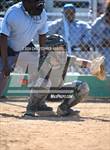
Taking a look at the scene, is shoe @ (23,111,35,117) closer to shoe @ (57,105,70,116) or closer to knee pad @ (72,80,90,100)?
shoe @ (57,105,70,116)

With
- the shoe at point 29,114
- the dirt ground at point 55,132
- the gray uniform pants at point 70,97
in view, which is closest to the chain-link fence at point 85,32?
the gray uniform pants at point 70,97

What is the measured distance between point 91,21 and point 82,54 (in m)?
0.84

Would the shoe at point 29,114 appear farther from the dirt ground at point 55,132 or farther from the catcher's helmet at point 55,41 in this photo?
the catcher's helmet at point 55,41

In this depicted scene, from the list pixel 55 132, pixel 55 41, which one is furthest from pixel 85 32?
pixel 55 132

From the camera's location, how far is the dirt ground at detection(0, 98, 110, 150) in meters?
5.36

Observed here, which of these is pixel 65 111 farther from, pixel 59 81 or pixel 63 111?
pixel 59 81

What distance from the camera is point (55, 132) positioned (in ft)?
19.8

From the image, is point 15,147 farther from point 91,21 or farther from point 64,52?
point 91,21

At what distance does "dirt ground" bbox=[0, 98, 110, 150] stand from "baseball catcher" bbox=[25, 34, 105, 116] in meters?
0.23

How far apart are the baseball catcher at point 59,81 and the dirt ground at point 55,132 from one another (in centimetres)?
23

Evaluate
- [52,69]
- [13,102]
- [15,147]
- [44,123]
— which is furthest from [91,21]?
[15,147]

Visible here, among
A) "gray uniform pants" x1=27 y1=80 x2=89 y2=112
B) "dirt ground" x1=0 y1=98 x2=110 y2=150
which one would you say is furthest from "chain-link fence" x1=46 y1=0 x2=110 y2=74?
"dirt ground" x1=0 y1=98 x2=110 y2=150

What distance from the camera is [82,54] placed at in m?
10.3

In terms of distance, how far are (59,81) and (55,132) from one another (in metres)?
2.16
